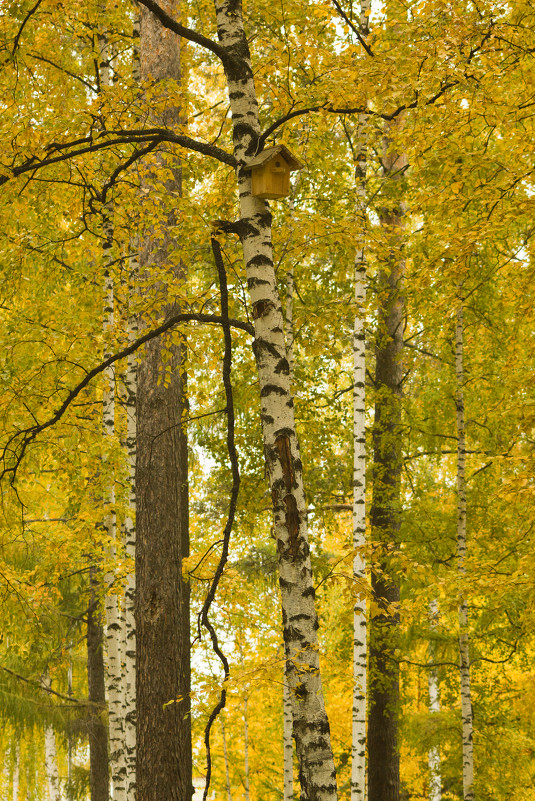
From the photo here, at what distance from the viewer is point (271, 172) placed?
3.57m

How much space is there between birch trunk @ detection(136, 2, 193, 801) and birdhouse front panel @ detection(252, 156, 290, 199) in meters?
2.15

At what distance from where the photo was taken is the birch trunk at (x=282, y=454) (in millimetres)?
3264

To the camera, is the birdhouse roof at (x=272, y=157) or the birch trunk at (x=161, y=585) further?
the birch trunk at (x=161, y=585)

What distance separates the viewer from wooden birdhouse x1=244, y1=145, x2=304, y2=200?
3.56 meters

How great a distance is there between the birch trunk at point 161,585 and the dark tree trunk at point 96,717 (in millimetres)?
4610

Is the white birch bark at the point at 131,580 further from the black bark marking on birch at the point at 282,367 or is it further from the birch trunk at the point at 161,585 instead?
the black bark marking on birch at the point at 282,367

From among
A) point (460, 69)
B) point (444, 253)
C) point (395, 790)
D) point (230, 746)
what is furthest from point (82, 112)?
point (230, 746)

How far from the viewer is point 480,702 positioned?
31.9ft

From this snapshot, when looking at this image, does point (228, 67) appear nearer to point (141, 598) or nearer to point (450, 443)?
point (141, 598)

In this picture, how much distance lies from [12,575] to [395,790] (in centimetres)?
598

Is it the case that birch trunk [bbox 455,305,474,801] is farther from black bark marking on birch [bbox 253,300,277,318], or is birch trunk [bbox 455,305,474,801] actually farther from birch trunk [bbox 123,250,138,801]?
black bark marking on birch [bbox 253,300,277,318]

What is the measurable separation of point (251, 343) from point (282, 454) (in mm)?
2631

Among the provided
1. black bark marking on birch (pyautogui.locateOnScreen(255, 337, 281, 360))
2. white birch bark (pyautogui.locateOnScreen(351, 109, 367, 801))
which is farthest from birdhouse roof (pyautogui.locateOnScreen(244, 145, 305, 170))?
white birch bark (pyautogui.locateOnScreen(351, 109, 367, 801))

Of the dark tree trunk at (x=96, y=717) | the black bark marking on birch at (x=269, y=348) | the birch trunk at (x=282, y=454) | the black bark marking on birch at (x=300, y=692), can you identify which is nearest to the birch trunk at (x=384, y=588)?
the dark tree trunk at (x=96, y=717)
